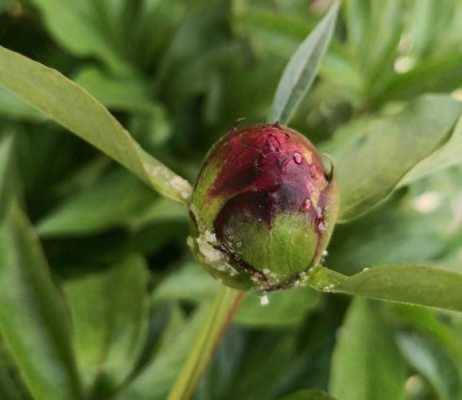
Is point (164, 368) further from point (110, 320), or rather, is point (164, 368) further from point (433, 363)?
point (433, 363)

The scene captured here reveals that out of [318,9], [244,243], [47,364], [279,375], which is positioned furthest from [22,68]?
[318,9]

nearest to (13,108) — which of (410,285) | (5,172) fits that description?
(5,172)

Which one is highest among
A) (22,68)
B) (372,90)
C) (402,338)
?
(22,68)

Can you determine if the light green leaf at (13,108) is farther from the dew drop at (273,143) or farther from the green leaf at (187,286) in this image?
the dew drop at (273,143)

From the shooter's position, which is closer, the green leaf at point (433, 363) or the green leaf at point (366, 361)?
the green leaf at point (366, 361)

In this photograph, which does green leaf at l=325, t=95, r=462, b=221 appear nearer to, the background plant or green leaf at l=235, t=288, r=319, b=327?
the background plant

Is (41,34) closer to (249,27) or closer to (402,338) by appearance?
(249,27)

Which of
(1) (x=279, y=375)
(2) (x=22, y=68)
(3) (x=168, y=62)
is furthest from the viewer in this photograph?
(3) (x=168, y=62)

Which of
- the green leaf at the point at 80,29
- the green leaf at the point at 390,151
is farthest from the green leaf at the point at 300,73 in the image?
the green leaf at the point at 80,29
